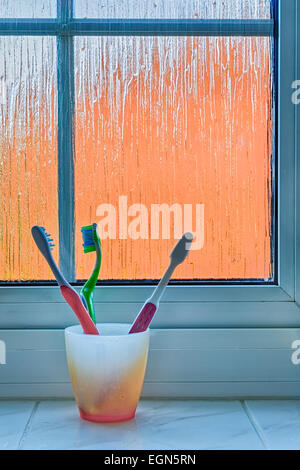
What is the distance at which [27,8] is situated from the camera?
85cm

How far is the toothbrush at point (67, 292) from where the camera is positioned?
0.70 metres

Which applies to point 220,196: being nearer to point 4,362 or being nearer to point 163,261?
point 163,261

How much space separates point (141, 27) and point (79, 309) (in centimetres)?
49

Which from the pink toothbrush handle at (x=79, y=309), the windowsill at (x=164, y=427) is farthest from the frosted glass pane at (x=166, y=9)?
the windowsill at (x=164, y=427)

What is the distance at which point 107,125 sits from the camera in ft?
2.79

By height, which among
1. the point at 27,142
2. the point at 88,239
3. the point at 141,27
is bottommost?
the point at 88,239

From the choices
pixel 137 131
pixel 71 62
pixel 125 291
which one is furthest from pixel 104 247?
pixel 71 62

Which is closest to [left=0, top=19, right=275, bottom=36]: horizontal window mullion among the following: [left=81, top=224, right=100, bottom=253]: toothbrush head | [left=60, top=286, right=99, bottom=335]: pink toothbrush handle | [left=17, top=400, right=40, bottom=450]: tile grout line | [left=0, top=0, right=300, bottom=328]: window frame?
[left=0, top=0, right=300, bottom=328]: window frame

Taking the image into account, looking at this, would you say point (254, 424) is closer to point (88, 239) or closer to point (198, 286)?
point (198, 286)

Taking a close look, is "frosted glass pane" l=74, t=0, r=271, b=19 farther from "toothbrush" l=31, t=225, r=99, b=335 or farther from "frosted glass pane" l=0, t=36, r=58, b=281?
"toothbrush" l=31, t=225, r=99, b=335

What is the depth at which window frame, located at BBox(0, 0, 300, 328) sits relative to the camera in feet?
2.68

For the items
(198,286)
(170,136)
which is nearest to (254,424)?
(198,286)

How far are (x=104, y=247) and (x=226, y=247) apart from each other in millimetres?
209
